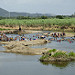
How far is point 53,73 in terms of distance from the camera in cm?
2606

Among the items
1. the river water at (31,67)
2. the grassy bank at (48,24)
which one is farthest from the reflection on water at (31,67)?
the grassy bank at (48,24)

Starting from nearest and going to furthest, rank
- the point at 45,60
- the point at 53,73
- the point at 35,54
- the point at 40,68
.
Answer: the point at 53,73 → the point at 40,68 → the point at 45,60 → the point at 35,54

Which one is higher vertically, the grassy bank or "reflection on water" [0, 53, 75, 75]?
the grassy bank

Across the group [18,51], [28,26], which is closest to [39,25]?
[28,26]

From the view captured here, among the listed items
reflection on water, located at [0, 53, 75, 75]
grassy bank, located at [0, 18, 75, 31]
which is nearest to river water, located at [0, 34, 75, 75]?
reflection on water, located at [0, 53, 75, 75]

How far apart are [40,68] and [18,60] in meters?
4.95

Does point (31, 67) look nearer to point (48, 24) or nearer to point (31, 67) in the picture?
point (31, 67)

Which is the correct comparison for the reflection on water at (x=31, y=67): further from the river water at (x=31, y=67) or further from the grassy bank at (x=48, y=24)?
the grassy bank at (x=48, y=24)

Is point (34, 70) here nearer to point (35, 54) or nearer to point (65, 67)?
point (65, 67)

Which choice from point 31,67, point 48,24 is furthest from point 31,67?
point 48,24

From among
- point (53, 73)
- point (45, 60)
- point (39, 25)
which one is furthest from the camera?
point (39, 25)

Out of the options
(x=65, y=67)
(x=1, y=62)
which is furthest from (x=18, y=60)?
(x=65, y=67)

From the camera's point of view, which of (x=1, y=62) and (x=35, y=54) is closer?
(x=1, y=62)

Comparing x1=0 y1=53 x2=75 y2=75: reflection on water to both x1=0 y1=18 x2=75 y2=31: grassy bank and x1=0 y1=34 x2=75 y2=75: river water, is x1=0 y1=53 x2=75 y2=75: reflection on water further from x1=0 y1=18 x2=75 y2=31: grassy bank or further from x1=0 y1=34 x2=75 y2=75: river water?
x1=0 y1=18 x2=75 y2=31: grassy bank
